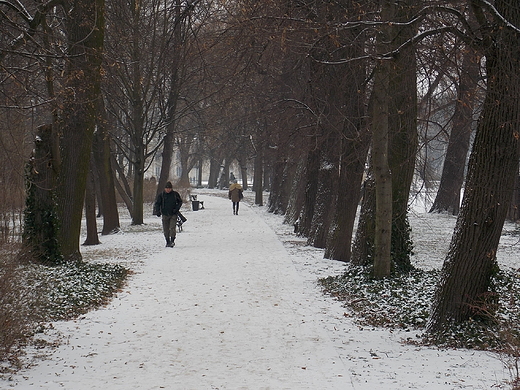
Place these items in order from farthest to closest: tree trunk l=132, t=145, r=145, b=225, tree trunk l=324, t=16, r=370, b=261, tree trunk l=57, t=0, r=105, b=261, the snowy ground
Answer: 1. tree trunk l=132, t=145, r=145, b=225
2. tree trunk l=324, t=16, r=370, b=261
3. tree trunk l=57, t=0, r=105, b=261
4. the snowy ground

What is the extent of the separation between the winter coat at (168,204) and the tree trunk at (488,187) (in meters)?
11.4

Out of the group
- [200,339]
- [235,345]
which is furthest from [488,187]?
[200,339]

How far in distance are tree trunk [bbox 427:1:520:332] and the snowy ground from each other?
2.75 feet

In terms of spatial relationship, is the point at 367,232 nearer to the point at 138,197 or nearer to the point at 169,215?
the point at 169,215

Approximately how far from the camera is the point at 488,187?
7805 mm

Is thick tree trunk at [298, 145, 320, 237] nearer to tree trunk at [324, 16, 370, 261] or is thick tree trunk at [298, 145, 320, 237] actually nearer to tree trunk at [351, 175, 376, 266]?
tree trunk at [324, 16, 370, 261]

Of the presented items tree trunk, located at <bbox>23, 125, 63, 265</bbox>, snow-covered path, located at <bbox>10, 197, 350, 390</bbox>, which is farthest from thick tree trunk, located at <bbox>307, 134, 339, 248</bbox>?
tree trunk, located at <bbox>23, 125, 63, 265</bbox>

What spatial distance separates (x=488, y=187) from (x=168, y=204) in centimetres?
1207

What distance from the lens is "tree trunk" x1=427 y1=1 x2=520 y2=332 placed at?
25.1 feet

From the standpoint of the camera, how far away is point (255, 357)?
7.23m

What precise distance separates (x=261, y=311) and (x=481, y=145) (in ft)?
13.2

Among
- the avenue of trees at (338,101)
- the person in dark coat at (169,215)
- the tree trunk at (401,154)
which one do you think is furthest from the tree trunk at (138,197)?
the tree trunk at (401,154)

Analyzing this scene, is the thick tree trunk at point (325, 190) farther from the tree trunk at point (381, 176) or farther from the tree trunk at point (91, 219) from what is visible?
the tree trunk at point (91, 219)

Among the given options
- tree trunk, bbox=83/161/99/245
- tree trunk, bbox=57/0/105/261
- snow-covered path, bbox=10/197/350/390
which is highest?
tree trunk, bbox=57/0/105/261
